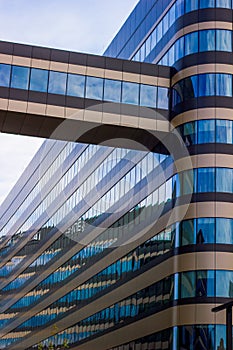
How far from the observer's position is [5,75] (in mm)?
52094

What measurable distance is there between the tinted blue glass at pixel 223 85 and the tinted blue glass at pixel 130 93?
571cm

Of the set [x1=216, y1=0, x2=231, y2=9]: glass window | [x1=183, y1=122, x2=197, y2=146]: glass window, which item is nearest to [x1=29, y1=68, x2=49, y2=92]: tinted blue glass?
[x1=183, y1=122, x2=197, y2=146]: glass window

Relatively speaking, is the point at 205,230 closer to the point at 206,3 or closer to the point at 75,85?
the point at 75,85

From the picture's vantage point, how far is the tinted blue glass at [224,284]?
169 feet

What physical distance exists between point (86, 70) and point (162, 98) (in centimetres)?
613

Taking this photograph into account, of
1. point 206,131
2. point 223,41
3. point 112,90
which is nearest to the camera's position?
point 112,90

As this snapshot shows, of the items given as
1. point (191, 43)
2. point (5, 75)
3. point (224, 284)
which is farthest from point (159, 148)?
point (5, 75)

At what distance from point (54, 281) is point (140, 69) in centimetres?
4339

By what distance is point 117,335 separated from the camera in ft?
220

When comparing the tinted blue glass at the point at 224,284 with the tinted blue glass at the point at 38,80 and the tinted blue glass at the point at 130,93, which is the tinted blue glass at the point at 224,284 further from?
the tinted blue glass at the point at 38,80

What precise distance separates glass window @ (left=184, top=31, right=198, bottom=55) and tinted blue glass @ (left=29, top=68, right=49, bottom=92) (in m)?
10.7

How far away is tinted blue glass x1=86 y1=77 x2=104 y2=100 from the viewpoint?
53812 millimetres

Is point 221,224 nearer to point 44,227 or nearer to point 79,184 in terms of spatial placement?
point 79,184

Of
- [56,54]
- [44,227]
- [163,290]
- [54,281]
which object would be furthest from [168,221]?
[44,227]
